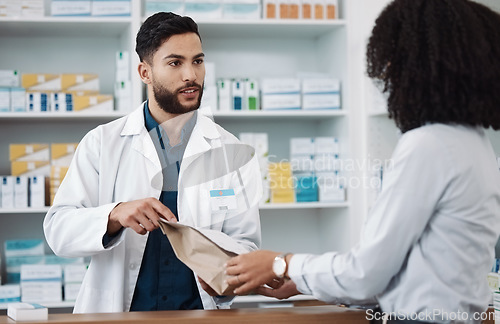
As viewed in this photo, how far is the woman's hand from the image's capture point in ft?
4.33

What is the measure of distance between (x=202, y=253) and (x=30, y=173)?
209 cm

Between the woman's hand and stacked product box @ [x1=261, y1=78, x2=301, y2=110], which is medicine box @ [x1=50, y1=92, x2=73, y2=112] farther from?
the woman's hand

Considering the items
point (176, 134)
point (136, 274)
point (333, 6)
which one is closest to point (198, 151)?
point (176, 134)

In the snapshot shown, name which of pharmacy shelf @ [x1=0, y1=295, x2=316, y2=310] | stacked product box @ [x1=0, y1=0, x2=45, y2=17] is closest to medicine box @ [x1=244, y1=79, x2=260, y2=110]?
pharmacy shelf @ [x1=0, y1=295, x2=316, y2=310]

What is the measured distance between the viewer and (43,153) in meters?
3.30

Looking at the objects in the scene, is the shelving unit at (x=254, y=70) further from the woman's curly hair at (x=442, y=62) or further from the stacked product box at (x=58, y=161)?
the woman's curly hair at (x=442, y=62)

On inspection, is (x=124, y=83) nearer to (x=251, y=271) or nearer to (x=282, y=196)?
(x=282, y=196)

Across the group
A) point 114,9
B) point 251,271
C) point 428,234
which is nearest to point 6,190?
point 114,9

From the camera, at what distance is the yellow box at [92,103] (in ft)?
10.8

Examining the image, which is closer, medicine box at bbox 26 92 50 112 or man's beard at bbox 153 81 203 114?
man's beard at bbox 153 81 203 114

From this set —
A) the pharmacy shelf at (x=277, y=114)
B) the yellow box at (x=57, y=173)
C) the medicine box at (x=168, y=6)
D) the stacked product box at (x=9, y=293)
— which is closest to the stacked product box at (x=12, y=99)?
the yellow box at (x=57, y=173)

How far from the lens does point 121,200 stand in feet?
6.38

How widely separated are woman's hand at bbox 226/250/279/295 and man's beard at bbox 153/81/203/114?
843 mm

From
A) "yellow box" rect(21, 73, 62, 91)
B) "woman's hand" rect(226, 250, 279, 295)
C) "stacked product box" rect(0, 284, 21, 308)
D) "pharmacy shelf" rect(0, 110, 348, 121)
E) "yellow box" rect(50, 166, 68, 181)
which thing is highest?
"yellow box" rect(21, 73, 62, 91)
